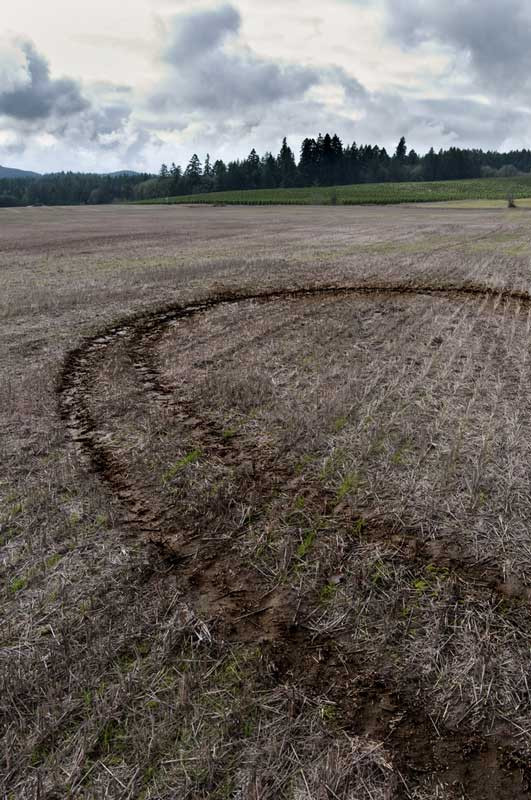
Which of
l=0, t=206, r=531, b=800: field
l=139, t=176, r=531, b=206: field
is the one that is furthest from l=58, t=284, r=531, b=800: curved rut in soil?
l=139, t=176, r=531, b=206: field

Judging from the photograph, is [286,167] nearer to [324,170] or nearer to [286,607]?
[324,170]

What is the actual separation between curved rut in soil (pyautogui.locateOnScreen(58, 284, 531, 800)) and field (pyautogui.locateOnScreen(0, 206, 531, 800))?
15 mm

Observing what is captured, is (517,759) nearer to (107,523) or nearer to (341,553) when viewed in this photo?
(341,553)

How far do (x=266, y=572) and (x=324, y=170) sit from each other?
5788 inches

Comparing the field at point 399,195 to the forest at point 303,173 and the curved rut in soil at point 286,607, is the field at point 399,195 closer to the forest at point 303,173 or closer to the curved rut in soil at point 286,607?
the forest at point 303,173

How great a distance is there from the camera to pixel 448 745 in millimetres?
2754

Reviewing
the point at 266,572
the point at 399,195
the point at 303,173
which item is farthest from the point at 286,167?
the point at 266,572

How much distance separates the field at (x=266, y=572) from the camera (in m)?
2.66

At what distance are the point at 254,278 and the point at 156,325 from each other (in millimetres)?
6285

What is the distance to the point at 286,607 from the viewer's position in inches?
144

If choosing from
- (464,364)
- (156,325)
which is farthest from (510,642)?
(156,325)

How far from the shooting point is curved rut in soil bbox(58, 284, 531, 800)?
2682mm

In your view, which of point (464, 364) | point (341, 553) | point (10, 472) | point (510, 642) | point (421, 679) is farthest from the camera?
point (464, 364)

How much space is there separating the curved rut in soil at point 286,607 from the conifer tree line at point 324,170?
136m
